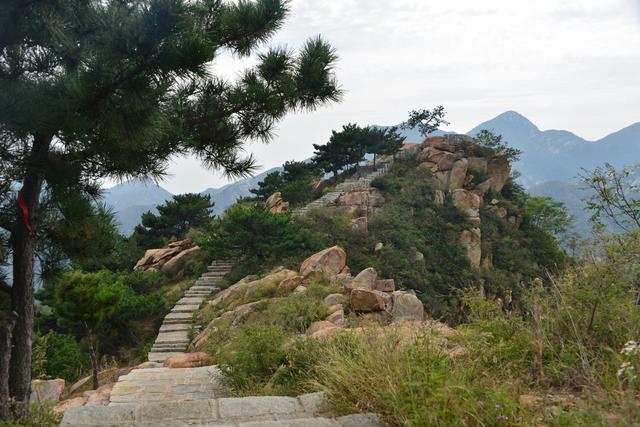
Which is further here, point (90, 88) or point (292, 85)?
point (292, 85)

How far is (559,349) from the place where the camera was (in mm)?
3439

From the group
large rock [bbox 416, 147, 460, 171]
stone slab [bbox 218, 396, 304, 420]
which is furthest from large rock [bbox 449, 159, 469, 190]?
stone slab [bbox 218, 396, 304, 420]

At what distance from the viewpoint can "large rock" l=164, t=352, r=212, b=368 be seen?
735 centimetres

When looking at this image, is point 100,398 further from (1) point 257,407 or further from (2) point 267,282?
(2) point 267,282

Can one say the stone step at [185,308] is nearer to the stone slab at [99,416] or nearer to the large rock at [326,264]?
the large rock at [326,264]

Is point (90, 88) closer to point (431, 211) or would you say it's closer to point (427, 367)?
point (427, 367)

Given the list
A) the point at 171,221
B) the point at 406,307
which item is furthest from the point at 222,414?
the point at 171,221

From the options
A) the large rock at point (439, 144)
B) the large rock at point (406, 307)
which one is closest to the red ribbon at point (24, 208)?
the large rock at point (406, 307)

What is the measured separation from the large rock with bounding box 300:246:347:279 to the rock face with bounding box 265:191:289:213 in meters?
6.95

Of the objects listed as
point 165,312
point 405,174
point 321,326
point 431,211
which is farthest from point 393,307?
point 405,174

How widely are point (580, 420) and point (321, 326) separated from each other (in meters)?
4.80

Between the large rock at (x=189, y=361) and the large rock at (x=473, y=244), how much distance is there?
51.6 ft

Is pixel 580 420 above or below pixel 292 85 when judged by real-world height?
below

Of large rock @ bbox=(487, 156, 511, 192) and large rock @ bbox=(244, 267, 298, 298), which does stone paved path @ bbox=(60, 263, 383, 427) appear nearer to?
large rock @ bbox=(244, 267, 298, 298)
